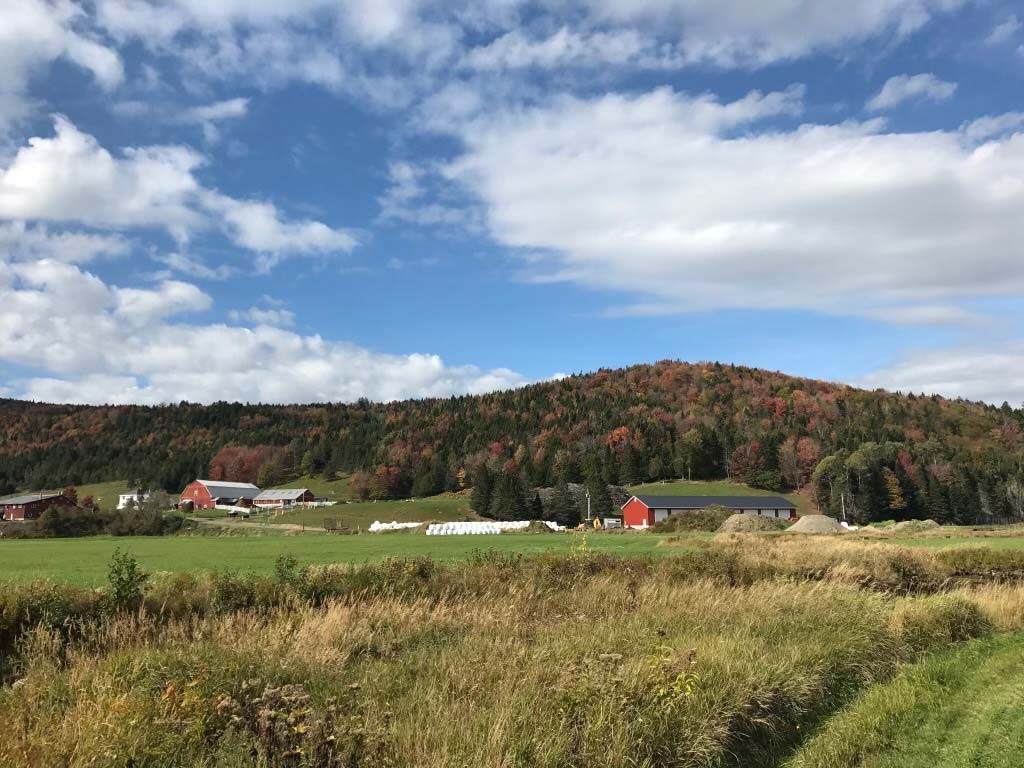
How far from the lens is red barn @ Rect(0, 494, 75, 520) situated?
14288 cm

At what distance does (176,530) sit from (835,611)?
351ft

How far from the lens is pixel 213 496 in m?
176

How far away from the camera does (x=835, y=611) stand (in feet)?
45.4

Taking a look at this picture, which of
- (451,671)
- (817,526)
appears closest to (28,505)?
(817,526)

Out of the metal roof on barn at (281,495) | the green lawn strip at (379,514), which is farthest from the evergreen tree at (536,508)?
the metal roof on barn at (281,495)

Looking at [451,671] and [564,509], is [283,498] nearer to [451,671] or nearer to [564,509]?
[564,509]

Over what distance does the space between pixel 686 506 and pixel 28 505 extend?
12560cm

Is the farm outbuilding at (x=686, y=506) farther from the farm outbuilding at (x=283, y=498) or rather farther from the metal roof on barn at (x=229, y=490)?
the metal roof on barn at (x=229, y=490)

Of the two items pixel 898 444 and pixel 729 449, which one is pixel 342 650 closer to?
pixel 898 444

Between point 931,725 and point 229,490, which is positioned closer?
point 931,725

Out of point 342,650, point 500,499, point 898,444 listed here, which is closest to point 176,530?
point 500,499

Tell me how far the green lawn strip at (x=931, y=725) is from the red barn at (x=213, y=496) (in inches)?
7053

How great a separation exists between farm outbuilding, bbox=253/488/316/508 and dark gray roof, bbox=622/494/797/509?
3422 inches

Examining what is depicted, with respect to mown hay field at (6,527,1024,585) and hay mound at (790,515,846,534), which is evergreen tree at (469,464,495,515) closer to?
hay mound at (790,515,846,534)
